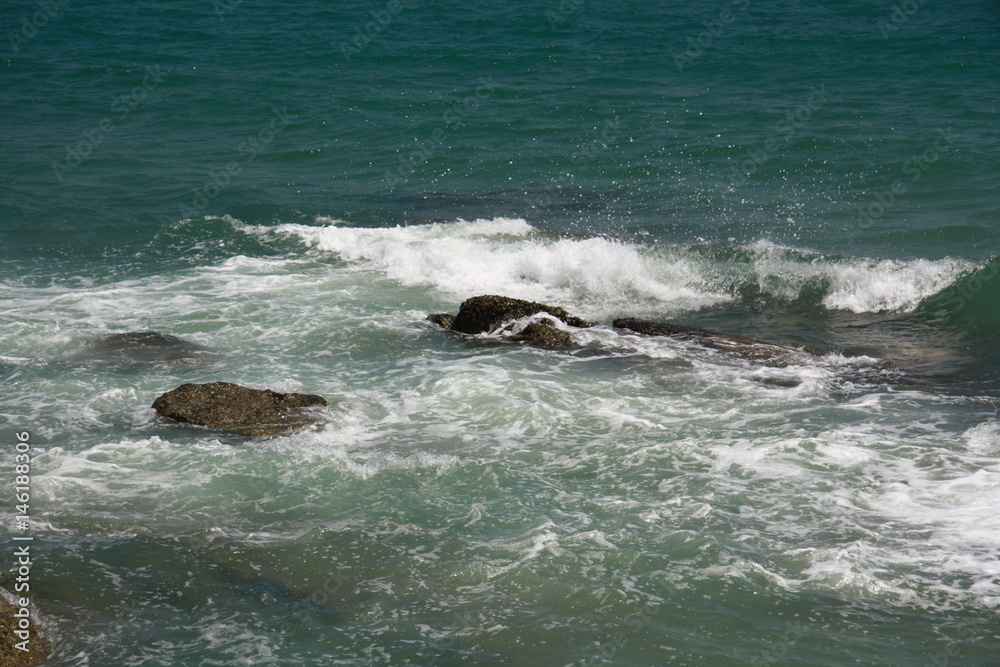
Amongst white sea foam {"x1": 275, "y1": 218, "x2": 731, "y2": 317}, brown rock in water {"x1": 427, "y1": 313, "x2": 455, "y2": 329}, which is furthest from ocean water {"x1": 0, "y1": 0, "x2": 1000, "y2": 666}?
brown rock in water {"x1": 427, "y1": 313, "x2": 455, "y2": 329}

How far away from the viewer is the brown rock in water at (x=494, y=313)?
12453mm

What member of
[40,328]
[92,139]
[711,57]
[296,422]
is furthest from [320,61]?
[296,422]

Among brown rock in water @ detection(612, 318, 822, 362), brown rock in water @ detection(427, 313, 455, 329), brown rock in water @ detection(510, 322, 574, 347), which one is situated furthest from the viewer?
brown rock in water @ detection(427, 313, 455, 329)

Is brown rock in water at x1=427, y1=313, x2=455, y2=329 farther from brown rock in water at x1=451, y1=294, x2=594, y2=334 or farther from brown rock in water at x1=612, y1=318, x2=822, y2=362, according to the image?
brown rock in water at x1=612, y1=318, x2=822, y2=362

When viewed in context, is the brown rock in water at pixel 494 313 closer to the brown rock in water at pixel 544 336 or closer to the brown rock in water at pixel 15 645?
the brown rock in water at pixel 544 336

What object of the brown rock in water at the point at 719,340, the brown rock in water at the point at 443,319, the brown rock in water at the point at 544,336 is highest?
the brown rock in water at the point at 719,340

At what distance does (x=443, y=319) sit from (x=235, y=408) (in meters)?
3.99

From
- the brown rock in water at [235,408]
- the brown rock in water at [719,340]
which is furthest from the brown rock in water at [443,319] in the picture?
the brown rock in water at [235,408]

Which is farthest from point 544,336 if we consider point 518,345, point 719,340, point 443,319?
point 719,340

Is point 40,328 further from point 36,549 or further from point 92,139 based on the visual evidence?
point 92,139

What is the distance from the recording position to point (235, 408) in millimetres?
9602

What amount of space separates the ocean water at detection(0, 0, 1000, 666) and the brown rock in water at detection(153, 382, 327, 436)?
212 mm

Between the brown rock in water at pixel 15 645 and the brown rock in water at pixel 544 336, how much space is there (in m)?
7.09

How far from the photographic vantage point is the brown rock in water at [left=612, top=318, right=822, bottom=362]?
11.7 m
